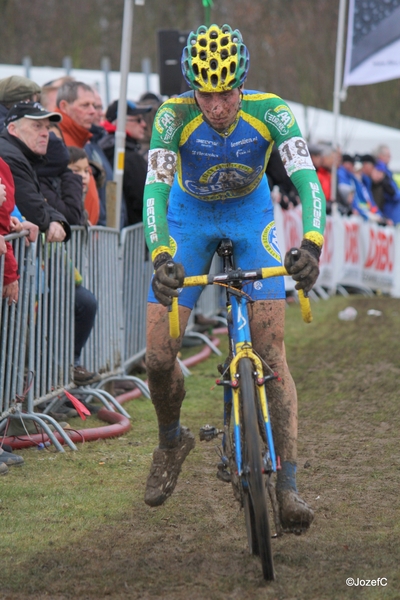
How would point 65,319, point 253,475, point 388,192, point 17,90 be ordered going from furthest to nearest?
point 388,192 < point 17,90 < point 65,319 < point 253,475

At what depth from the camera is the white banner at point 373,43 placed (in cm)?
1586

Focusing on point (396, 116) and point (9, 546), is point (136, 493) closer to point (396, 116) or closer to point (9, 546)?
point (9, 546)

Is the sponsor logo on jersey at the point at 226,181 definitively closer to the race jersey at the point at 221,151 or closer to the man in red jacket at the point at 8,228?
the race jersey at the point at 221,151

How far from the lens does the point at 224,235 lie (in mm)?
4875

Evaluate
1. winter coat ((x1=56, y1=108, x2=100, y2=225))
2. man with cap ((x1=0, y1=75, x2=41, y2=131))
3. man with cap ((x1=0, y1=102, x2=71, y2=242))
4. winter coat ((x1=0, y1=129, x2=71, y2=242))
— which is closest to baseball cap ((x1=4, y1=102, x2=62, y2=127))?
man with cap ((x1=0, y1=102, x2=71, y2=242))

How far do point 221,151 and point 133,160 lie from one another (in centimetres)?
471

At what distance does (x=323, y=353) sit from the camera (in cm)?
1055

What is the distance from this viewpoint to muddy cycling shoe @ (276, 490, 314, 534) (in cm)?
434

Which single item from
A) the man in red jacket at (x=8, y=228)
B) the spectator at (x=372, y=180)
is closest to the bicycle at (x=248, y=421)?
the man in red jacket at (x=8, y=228)

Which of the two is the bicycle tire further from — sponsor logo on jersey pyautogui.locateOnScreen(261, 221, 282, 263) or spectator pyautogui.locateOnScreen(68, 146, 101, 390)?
spectator pyautogui.locateOnScreen(68, 146, 101, 390)

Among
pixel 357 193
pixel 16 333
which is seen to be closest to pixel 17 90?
pixel 16 333

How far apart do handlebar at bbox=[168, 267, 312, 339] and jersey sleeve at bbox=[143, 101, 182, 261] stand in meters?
0.28

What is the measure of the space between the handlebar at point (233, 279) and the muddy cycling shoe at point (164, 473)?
0.96 meters

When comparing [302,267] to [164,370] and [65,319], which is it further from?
[65,319]
